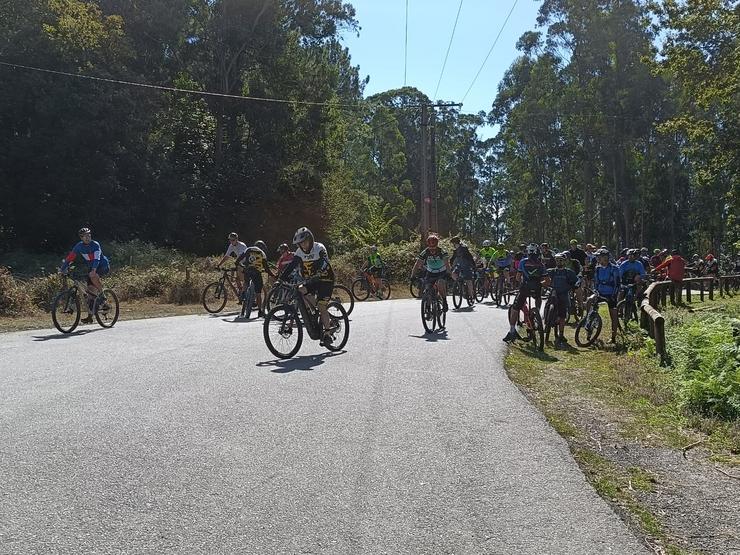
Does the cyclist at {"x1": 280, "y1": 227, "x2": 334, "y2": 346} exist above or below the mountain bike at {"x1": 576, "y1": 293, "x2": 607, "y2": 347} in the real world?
above

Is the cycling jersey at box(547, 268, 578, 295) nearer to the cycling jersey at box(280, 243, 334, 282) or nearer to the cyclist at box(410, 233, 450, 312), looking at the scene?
the cyclist at box(410, 233, 450, 312)

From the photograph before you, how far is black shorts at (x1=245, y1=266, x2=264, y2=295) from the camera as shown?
16.8 m

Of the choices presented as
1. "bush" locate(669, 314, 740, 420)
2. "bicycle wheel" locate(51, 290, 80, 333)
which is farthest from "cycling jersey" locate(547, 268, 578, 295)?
"bicycle wheel" locate(51, 290, 80, 333)

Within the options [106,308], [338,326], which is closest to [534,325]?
[338,326]

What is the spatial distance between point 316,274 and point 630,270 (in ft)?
22.1

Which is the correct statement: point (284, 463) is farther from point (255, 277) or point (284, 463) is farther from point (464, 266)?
point (464, 266)

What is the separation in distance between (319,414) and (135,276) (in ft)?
58.8

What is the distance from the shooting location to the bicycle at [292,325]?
1056cm

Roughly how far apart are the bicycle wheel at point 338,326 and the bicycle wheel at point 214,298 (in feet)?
25.1

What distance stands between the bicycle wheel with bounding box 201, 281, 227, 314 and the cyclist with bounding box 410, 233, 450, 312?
248 inches

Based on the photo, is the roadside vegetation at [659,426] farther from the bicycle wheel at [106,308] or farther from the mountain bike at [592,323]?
the bicycle wheel at [106,308]

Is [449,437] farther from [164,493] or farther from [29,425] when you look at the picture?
[29,425]

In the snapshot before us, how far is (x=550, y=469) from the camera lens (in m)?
5.33

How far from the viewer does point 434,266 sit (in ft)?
48.0
